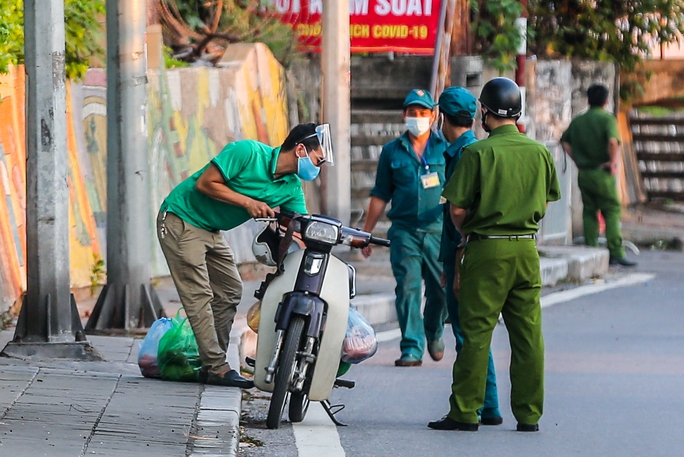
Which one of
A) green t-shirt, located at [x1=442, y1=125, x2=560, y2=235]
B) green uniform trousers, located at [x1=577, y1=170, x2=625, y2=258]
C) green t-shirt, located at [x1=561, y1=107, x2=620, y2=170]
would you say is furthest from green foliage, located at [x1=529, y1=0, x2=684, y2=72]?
green t-shirt, located at [x1=442, y1=125, x2=560, y2=235]

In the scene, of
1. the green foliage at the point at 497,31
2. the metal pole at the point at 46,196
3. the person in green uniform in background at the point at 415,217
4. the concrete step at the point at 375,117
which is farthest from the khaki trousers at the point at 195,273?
the concrete step at the point at 375,117

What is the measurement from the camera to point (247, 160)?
744 centimetres

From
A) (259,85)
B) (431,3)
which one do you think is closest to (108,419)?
(259,85)

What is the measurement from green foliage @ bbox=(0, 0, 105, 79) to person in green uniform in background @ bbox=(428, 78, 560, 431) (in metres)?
4.50

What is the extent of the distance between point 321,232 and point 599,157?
9.40 meters

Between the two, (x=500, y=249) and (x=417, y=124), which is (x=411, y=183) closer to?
(x=417, y=124)

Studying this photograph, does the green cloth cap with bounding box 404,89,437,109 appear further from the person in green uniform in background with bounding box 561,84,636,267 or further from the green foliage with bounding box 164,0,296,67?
the green foliage with bounding box 164,0,296,67

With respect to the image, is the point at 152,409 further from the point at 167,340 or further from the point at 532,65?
the point at 532,65

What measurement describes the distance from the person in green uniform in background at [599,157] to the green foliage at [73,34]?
5.76 m

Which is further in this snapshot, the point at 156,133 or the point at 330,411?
the point at 156,133

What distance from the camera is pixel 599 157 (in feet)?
52.3

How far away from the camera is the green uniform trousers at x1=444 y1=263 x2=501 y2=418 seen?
748 centimetres

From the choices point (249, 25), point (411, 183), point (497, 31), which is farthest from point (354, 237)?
point (497, 31)

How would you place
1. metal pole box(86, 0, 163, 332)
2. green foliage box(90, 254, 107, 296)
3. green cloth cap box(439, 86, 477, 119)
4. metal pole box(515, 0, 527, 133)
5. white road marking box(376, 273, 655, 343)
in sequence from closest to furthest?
green cloth cap box(439, 86, 477, 119) < metal pole box(86, 0, 163, 332) < green foliage box(90, 254, 107, 296) < white road marking box(376, 273, 655, 343) < metal pole box(515, 0, 527, 133)
